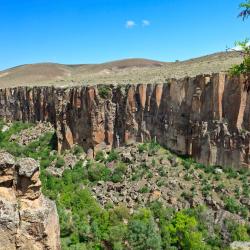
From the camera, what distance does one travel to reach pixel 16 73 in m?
105

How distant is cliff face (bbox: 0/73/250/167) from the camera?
30281mm

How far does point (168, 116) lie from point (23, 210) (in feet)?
83.5

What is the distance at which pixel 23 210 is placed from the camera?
1068cm

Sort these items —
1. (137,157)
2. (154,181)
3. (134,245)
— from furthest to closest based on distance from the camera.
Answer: (137,157) < (154,181) < (134,245)

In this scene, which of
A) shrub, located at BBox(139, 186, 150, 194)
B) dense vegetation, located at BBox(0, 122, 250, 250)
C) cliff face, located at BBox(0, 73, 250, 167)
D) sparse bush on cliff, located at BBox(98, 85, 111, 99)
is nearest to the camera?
dense vegetation, located at BBox(0, 122, 250, 250)

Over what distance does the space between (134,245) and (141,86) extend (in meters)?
15.0

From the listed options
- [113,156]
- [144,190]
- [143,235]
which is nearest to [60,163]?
[113,156]

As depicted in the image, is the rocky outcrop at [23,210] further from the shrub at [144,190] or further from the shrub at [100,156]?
the shrub at [100,156]

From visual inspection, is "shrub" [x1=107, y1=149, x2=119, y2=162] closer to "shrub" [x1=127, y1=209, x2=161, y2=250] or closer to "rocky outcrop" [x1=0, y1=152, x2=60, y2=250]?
"shrub" [x1=127, y1=209, x2=161, y2=250]

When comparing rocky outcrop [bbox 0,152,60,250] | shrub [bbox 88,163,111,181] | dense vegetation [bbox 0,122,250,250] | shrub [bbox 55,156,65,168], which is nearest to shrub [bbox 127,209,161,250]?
dense vegetation [bbox 0,122,250,250]

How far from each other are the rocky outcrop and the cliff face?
2009cm

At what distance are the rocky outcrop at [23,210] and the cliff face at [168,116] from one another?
20091 mm

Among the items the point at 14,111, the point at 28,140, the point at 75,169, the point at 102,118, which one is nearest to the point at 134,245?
the point at 75,169

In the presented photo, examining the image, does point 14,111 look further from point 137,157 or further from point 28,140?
point 137,157
